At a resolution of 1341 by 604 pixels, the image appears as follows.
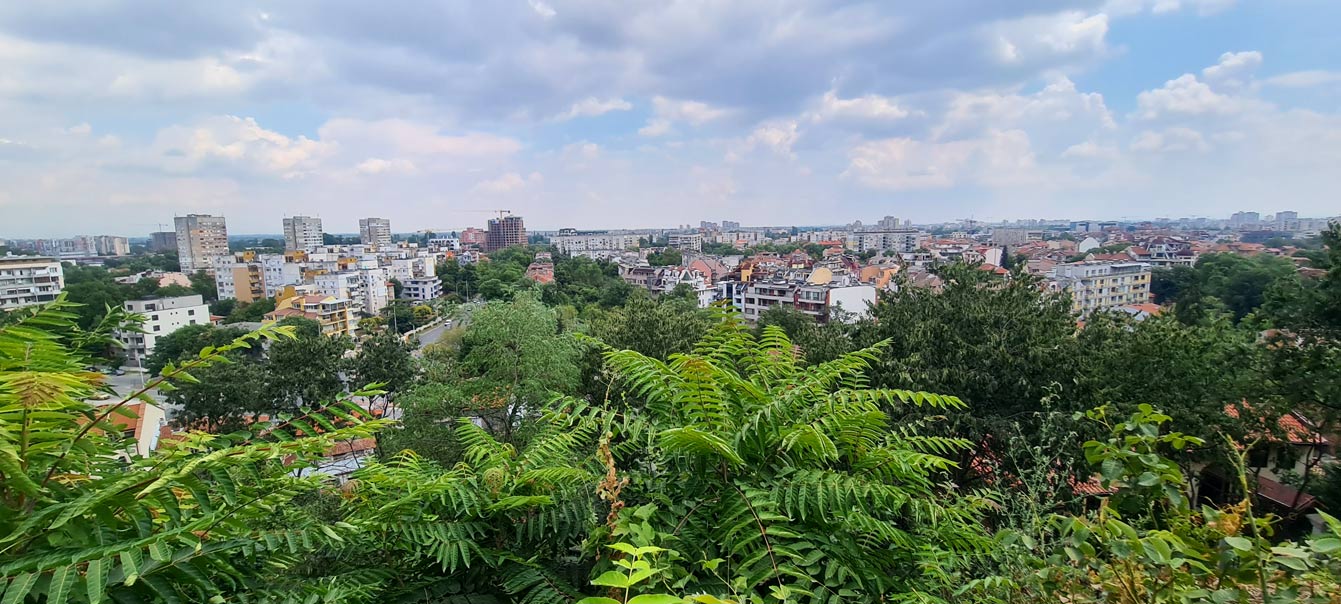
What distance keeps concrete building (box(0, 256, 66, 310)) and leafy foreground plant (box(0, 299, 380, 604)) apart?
194 feet

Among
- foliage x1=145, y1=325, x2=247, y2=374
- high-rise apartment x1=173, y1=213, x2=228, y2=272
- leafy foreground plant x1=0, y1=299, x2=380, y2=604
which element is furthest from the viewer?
high-rise apartment x1=173, y1=213, x2=228, y2=272

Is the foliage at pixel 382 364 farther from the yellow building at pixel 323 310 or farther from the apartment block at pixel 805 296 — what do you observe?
the yellow building at pixel 323 310

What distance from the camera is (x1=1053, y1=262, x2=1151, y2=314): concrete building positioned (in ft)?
161

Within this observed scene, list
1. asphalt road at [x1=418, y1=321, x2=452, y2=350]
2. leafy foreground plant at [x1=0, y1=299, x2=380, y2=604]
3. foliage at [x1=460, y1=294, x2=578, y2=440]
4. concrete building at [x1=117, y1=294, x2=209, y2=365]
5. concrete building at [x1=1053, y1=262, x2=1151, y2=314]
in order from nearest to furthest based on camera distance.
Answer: leafy foreground plant at [x1=0, y1=299, x2=380, y2=604]
foliage at [x1=460, y1=294, x2=578, y2=440]
concrete building at [x1=117, y1=294, x2=209, y2=365]
asphalt road at [x1=418, y1=321, x2=452, y2=350]
concrete building at [x1=1053, y1=262, x2=1151, y2=314]

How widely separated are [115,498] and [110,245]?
181 meters

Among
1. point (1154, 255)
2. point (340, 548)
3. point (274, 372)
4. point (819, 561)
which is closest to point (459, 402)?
point (274, 372)

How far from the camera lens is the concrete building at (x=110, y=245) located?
5102 inches

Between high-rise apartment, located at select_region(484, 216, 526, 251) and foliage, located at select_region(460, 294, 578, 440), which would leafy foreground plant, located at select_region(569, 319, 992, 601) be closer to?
foliage, located at select_region(460, 294, 578, 440)

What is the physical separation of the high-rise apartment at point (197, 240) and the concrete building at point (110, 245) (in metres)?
50.5

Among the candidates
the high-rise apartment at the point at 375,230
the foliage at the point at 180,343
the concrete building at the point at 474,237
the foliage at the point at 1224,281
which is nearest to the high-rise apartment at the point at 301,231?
the high-rise apartment at the point at 375,230

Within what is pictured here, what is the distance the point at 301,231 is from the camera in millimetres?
126438

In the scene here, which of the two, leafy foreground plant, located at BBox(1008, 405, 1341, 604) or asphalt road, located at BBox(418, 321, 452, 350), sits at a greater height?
leafy foreground plant, located at BBox(1008, 405, 1341, 604)

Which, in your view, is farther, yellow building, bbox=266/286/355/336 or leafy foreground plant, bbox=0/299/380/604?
yellow building, bbox=266/286/355/336

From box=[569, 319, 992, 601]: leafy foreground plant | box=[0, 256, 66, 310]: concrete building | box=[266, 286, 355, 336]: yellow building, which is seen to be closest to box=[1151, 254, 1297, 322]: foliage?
box=[569, 319, 992, 601]: leafy foreground plant
